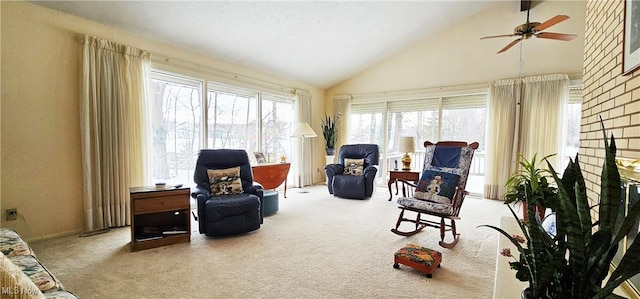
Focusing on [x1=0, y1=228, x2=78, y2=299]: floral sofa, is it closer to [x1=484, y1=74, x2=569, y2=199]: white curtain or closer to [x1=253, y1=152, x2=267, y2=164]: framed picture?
[x1=253, y1=152, x2=267, y2=164]: framed picture

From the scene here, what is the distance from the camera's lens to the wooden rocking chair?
107 inches

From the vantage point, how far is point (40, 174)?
2.75m

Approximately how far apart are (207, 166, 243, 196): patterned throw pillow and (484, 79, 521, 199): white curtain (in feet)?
14.0

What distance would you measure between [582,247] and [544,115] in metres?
4.54

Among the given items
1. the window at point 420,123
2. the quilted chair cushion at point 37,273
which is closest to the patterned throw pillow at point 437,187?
the window at point 420,123

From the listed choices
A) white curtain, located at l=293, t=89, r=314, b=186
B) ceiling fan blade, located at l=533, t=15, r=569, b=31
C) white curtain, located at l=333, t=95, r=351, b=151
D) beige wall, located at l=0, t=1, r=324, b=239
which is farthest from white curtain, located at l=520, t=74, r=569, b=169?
beige wall, located at l=0, t=1, r=324, b=239

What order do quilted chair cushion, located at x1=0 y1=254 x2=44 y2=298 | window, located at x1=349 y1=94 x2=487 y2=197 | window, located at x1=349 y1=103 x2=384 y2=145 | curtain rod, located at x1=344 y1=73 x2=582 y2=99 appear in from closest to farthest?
quilted chair cushion, located at x1=0 y1=254 x2=44 y2=298, curtain rod, located at x1=344 y1=73 x2=582 y2=99, window, located at x1=349 y1=94 x2=487 y2=197, window, located at x1=349 y1=103 x2=384 y2=145

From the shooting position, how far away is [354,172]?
5.05m

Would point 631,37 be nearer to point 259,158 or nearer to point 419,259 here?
point 419,259

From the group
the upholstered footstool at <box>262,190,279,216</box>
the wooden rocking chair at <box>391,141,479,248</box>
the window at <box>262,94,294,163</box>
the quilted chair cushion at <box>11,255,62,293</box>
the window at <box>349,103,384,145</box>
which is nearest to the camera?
the quilted chair cushion at <box>11,255,62,293</box>

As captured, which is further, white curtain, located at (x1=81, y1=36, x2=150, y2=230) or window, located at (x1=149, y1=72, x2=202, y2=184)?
window, located at (x1=149, y1=72, x2=202, y2=184)

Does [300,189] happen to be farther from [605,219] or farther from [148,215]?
[605,219]

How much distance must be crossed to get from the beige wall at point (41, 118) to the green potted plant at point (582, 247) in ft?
12.9

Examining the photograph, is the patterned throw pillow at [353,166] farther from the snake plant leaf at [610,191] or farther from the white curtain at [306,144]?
the snake plant leaf at [610,191]
